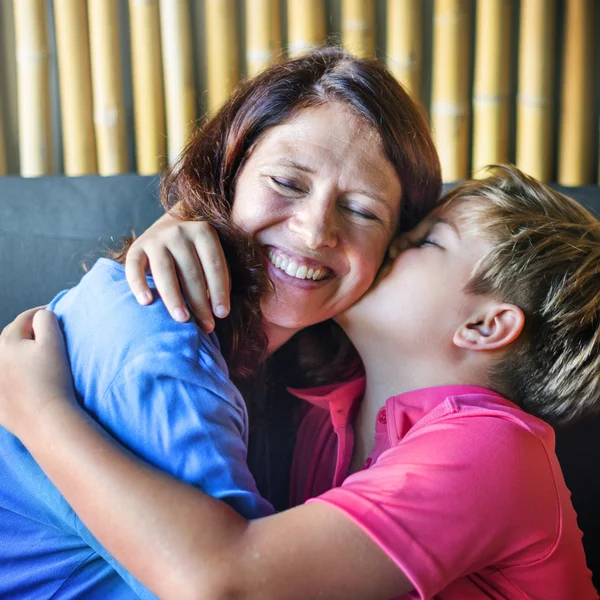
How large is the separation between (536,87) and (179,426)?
1.04 meters

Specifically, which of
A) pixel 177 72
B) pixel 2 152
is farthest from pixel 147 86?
pixel 2 152

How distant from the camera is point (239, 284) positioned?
3.00ft

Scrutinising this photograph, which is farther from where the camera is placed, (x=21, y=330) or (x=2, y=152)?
(x=2, y=152)

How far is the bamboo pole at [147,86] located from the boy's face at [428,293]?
63 cm

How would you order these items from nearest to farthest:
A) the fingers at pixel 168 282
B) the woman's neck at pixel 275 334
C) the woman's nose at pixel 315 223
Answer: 1. the fingers at pixel 168 282
2. the woman's nose at pixel 315 223
3. the woman's neck at pixel 275 334

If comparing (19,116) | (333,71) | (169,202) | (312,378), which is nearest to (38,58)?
(19,116)

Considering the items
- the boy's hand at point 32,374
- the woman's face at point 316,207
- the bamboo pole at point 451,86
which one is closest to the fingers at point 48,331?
the boy's hand at point 32,374

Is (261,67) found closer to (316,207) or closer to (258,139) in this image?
(258,139)

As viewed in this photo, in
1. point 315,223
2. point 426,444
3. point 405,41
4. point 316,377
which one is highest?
point 405,41

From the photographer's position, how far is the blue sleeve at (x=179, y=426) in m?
0.70

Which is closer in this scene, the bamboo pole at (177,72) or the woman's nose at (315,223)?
the woman's nose at (315,223)

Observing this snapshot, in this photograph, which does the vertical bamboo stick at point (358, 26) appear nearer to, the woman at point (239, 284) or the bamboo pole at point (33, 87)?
the woman at point (239, 284)

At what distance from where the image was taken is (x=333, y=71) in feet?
3.30

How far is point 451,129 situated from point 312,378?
22.8 inches
